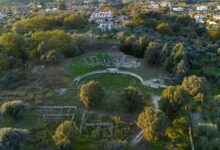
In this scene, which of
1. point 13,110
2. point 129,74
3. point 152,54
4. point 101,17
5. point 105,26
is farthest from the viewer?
point 101,17

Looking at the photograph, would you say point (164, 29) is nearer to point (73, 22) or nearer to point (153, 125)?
point (73, 22)

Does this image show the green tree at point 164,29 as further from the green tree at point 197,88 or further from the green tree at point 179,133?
the green tree at point 179,133

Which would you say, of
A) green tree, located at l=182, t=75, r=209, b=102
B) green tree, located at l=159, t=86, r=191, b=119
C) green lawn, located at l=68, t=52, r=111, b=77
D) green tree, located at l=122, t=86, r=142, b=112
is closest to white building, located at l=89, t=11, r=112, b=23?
green lawn, located at l=68, t=52, r=111, b=77

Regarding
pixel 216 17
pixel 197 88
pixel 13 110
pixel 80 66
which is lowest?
pixel 216 17

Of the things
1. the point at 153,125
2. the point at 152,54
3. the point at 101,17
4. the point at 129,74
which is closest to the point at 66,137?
the point at 153,125

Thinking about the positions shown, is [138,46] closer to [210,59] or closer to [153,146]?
[210,59]

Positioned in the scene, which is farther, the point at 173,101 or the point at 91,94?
the point at 91,94
